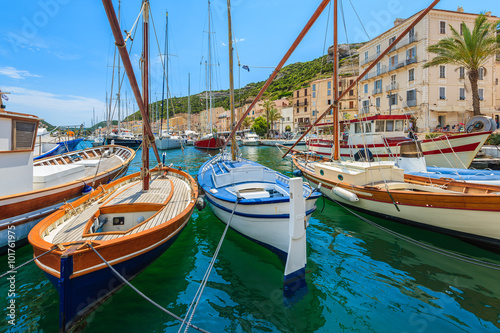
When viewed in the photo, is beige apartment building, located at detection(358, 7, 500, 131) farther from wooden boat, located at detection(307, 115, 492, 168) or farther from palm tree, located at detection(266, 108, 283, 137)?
palm tree, located at detection(266, 108, 283, 137)

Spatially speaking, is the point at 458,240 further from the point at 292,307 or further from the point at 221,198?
the point at 221,198

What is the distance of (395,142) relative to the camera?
18.5m

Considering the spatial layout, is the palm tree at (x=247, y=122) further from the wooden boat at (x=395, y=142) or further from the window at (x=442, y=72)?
the wooden boat at (x=395, y=142)

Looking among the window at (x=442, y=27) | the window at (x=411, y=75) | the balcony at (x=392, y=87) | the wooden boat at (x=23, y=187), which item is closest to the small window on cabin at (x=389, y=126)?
the wooden boat at (x=23, y=187)

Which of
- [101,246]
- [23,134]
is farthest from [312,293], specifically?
[23,134]

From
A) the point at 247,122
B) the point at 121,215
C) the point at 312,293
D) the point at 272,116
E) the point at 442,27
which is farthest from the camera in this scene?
the point at 247,122

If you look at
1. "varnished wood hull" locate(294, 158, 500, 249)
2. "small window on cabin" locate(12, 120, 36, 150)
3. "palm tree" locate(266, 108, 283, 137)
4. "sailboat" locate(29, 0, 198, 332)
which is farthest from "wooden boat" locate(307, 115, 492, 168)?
"palm tree" locate(266, 108, 283, 137)

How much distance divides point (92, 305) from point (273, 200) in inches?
165

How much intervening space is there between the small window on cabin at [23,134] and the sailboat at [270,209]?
5614 mm

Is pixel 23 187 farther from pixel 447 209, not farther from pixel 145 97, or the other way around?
pixel 447 209

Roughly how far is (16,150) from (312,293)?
352 inches

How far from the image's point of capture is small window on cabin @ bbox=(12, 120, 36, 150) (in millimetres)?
6941

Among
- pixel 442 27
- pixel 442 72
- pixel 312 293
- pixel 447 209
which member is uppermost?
pixel 442 27

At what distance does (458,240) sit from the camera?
25.6ft
